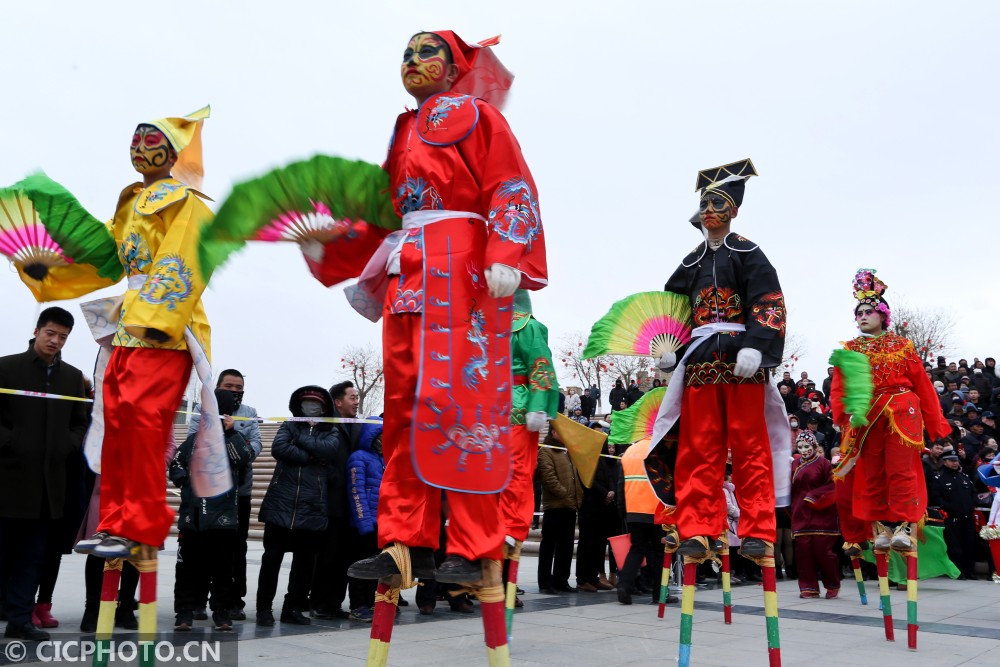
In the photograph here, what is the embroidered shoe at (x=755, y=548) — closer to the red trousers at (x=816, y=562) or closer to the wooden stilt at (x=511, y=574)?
the wooden stilt at (x=511, y=574)

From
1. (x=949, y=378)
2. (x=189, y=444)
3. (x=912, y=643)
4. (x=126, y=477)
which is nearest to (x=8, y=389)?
(x=189, y=444)

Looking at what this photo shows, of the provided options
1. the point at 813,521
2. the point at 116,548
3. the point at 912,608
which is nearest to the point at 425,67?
the point at 116,548

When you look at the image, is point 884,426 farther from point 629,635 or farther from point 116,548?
point 116,548

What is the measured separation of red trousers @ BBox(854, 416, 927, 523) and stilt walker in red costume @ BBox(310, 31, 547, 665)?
382 cm

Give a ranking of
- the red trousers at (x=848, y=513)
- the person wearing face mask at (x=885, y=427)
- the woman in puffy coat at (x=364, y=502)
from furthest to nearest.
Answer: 1. the red trousers at (x=848, y=513)
2. the woman in puffy coat at (x=364, y=502)
3. the person wearing face mask at (x=885, y=427)

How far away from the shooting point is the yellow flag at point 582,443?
6.90 m

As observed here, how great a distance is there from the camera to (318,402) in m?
6.75

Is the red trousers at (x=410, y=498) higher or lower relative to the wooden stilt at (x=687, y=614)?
higher

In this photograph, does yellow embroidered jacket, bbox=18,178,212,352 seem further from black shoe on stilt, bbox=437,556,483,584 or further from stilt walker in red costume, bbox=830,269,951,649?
stilt walker in red costume, bbox=830,269,951,649

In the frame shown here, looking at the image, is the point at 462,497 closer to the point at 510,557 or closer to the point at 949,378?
the point at 510,557

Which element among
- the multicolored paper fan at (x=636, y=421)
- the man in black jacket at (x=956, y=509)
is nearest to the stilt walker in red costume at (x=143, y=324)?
the multicolored paper fan at (x=636, y=421)

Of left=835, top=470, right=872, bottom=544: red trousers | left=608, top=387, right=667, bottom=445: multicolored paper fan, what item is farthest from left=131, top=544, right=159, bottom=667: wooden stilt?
left=835, top=470, right=872, bottom=544: red trousers

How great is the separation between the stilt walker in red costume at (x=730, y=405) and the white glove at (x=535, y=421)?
89 centimetres

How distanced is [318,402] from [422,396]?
3788 mm
